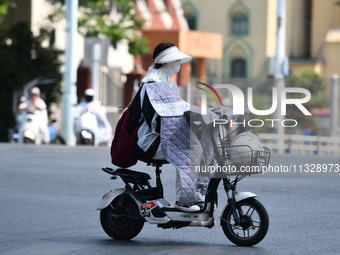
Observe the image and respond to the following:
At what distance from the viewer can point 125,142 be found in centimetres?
919

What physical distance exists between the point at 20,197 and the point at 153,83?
15.7 ft

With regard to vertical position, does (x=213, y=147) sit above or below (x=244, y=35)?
below

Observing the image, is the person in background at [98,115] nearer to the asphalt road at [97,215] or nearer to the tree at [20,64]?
the tree at [20,64]

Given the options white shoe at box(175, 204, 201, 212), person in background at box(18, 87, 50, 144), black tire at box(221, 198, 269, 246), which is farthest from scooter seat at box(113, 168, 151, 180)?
person in background at box(18, 87, 50, 144)

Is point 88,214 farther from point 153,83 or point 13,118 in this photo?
point 13,118

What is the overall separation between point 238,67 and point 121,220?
67.2m

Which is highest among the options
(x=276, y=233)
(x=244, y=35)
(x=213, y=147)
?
(x=244, y=35)

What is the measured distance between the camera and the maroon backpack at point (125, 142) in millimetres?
9180

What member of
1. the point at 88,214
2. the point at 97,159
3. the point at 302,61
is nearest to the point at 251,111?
the point at 88,214

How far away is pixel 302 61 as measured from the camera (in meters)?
72.4

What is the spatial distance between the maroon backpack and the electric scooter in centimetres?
17

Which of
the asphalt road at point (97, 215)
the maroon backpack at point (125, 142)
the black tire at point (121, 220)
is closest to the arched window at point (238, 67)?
the asphalt road at point (97, 215)

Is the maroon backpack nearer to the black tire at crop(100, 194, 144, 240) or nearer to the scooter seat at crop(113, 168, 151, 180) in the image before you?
the scooter seat at crop(113, 168, 151, 180)

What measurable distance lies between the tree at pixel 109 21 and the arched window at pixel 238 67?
123ft
